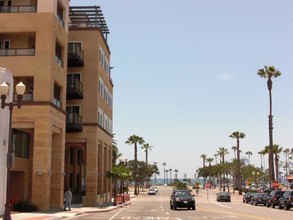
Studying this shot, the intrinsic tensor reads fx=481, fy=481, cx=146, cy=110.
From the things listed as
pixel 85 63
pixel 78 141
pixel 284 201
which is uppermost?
pixel 85 63

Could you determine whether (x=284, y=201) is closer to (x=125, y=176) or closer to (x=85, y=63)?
(x=125, y=176)

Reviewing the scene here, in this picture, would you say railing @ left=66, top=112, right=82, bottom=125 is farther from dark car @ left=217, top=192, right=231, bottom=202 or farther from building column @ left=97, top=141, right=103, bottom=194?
dark car @ left=217, top=192, right=231, bottom=202

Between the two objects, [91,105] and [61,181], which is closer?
[61,181]

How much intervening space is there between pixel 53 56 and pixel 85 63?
1196 centimetres

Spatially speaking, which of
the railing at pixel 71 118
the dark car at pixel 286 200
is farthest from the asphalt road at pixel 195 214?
the railing at pixel 71 118

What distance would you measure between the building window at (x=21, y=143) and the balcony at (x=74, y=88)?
26.8 ft

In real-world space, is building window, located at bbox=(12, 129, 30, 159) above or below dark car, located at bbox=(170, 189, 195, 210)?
above

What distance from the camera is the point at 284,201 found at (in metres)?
43.2

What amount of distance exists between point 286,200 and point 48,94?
22.6m

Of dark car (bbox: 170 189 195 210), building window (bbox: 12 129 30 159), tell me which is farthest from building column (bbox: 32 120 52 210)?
dark car (bbox: 170 189 195 210)

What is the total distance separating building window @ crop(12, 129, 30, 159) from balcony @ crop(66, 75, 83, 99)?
8.17 meters

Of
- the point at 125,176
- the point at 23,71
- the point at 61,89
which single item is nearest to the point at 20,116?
the point at 23,71

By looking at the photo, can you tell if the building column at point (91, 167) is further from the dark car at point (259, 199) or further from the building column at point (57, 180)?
the dark car at point (259, 199)

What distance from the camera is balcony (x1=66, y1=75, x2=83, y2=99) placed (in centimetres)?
4585
